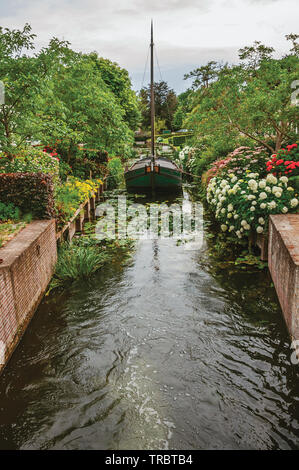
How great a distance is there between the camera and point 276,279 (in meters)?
6.44

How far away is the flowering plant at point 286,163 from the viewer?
27.6 ft

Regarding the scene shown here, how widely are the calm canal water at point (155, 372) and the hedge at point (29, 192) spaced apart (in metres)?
1.91

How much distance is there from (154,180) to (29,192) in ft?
36.3

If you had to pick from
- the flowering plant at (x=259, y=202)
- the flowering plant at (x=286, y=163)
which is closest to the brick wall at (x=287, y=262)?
the flowering plant at (x=259, y=202)

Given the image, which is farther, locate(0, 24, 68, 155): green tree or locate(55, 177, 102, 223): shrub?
locate(55, 177, 102, 223): shrub

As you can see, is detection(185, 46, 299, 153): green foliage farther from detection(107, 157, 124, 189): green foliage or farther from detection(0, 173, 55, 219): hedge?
detection(107, 157, 124, 189): green foliage

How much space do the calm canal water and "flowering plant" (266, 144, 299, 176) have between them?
Result: 2.81m

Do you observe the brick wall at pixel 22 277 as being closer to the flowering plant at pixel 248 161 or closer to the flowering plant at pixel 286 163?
the flowering plant at pixel 286 163

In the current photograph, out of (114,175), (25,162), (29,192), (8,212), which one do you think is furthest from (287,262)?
(114,175)

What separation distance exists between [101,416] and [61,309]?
281 centimetres

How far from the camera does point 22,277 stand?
215 inches

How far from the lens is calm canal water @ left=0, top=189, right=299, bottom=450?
3.80 metres

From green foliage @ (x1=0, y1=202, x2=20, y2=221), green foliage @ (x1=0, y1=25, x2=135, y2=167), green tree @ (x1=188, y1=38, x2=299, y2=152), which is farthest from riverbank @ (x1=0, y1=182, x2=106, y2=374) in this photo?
green tree @ (x1=188, y1=38, x2=299, y2=152)
